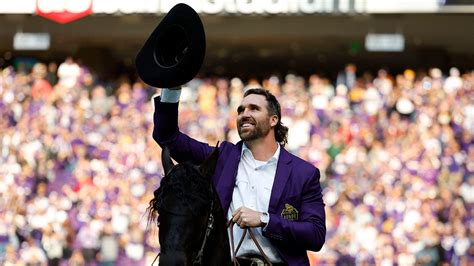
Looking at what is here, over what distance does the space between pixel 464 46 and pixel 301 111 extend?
183 inches

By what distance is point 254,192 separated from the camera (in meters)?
4.96

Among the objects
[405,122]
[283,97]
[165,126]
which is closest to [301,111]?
[283,97]

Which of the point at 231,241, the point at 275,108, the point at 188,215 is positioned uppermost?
the point at 275,108

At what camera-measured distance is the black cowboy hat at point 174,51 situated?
15.4ft

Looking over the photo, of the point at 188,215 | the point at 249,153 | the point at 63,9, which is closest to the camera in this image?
the point at 188,215

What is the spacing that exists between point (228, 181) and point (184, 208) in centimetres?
89

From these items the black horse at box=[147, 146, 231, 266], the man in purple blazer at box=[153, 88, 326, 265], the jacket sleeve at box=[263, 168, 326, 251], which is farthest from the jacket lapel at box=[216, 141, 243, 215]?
the black horse at box=[147, 146, 231, 266]

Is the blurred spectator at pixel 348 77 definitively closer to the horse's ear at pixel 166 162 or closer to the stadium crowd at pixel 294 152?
the stadium crowd at pixel 294 152

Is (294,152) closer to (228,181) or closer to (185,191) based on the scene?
(228,181)

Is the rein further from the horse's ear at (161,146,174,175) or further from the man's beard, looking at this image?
the man's beard

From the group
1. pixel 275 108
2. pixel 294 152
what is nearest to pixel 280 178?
pixel 275 108

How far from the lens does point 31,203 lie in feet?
56.7

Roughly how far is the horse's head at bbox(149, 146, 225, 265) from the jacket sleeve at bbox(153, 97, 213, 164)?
1.73 feet

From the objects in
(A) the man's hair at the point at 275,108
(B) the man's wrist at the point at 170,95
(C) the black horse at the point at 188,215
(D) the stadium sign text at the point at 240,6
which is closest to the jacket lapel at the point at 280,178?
(A) the man's hair at the point at 275,108
